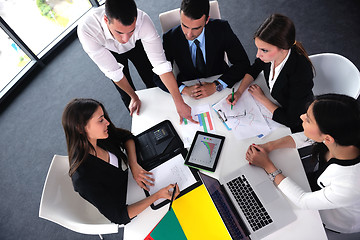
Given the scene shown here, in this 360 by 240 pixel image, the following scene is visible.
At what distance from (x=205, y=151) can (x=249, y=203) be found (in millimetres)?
387

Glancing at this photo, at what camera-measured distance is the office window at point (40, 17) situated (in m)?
3.47

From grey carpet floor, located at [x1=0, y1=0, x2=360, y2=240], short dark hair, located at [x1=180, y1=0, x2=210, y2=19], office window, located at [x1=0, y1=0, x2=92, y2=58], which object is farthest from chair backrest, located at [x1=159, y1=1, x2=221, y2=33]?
office window, located at [x1=0, y1=0, x2=92, y2=58]

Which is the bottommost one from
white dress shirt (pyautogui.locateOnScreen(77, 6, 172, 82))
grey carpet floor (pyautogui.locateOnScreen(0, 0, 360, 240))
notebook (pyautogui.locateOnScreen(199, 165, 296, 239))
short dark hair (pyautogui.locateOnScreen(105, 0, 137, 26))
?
grey carpet floor (pyautogui.locateOnScreen(0, 0, 360, 240))

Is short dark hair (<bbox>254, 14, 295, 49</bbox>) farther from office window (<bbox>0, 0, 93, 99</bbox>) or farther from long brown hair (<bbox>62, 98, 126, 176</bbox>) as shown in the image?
office window (<bbox>0, 0, 93, 99</bbox>)

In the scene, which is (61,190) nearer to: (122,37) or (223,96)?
(122,37)

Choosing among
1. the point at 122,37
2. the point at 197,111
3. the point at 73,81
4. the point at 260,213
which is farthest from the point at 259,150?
the point at 73,81

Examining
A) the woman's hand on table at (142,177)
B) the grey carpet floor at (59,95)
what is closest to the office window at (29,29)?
the grey carpet floor at (59,95)

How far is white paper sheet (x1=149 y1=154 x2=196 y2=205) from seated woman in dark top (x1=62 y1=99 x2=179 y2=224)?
0.14 ft

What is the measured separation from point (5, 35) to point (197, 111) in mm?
3152

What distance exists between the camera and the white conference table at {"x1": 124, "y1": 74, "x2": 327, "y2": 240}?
122 centimetres

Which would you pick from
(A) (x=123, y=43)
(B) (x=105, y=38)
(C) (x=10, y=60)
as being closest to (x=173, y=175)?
(A) (x=123, y=43)

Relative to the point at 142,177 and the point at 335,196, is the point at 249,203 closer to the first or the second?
the point at 335,196

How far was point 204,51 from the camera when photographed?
192 centimetres

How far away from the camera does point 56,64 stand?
3709mm
